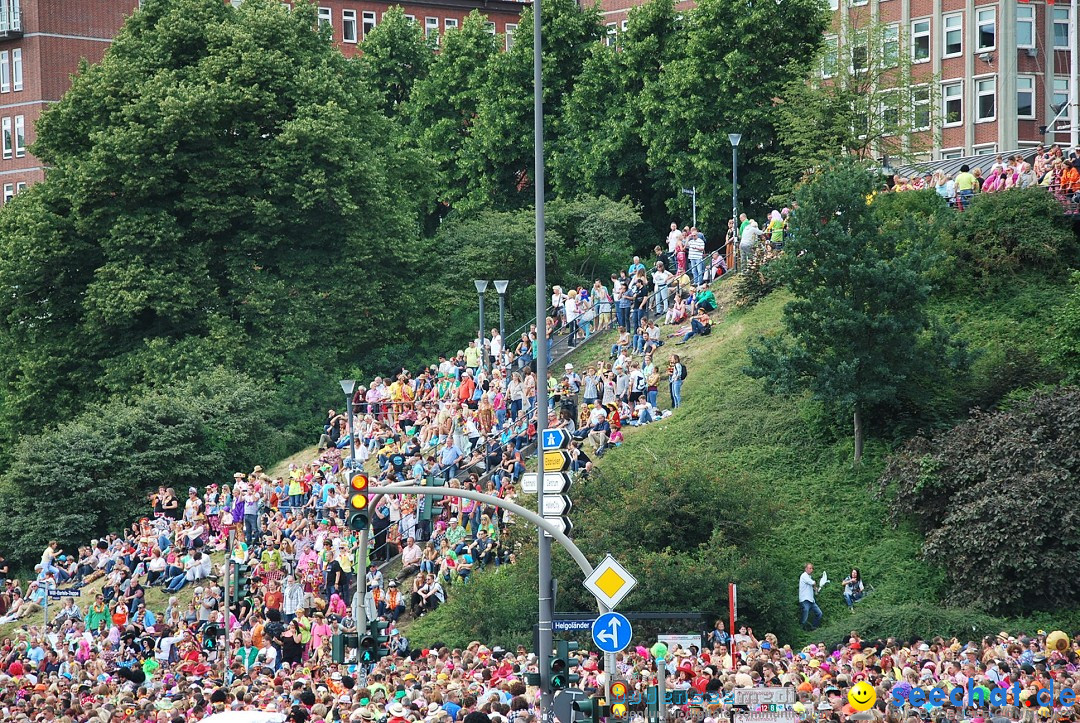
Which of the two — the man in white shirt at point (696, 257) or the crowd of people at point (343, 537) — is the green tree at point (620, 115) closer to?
the crowd of people at point (343, 537)

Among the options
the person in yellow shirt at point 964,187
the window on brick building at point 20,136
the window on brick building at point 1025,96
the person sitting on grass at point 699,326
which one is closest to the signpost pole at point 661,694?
the person sitting on grass at point 699,326

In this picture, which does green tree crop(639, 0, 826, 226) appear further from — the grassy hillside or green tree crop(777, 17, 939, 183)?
the grassy hillside

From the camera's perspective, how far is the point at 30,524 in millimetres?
52125

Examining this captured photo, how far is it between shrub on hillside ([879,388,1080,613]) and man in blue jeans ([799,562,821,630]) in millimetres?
2478

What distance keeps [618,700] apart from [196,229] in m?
37.3

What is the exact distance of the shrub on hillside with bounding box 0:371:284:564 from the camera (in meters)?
52.1

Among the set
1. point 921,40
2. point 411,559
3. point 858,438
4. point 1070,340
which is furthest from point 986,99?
point 411,559

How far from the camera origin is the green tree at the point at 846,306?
39.3m

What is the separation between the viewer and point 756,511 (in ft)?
124

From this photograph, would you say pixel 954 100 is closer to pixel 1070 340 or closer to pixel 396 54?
pixel 396 54

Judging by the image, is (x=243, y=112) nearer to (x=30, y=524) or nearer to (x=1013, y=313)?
(x=30, y=524)

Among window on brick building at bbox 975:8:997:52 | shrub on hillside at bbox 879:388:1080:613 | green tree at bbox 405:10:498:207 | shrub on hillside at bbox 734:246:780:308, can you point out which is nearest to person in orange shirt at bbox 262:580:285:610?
shrub on hillside at bbox 879:388:1080:613

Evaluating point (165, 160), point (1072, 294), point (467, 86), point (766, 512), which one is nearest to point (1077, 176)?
point (1072, 294)

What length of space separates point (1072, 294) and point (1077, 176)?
4.04 metres
